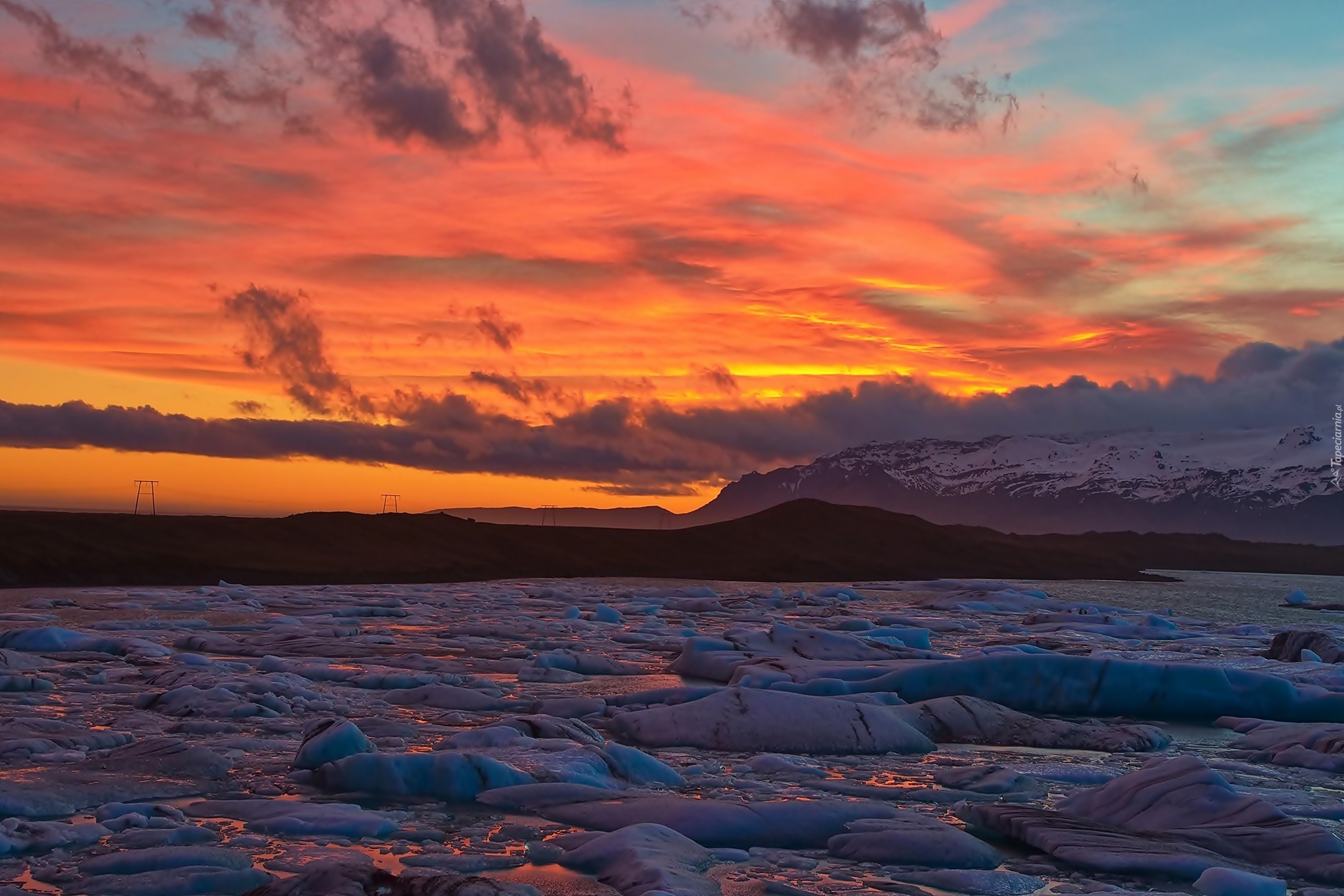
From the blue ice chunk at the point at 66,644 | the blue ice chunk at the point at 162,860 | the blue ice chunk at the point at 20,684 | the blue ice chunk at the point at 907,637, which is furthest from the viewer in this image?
the blue ice chunk at the point at 907,637

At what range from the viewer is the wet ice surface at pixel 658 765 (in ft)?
18.9

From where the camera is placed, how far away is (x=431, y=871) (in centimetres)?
553

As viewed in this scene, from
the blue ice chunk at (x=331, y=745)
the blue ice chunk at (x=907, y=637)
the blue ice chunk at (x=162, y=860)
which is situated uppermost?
the blue ice chunk at (x=331, y=745)

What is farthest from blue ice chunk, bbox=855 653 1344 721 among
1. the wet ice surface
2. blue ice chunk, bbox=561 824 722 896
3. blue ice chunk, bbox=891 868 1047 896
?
blue ice chunk, bbox=561 824 722 896

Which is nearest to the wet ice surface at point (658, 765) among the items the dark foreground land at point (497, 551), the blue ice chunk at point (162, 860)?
the blue ice chunk at point (162, 860)

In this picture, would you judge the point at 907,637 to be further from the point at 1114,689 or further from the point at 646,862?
the point at 646,862

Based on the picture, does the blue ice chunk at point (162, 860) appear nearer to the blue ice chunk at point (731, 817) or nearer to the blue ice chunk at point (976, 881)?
the blue ice chunk at point (731, 817)

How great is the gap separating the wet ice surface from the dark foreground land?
17.2 meters

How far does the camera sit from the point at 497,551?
1778 inches

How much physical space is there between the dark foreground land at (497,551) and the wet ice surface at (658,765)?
17.2 meters

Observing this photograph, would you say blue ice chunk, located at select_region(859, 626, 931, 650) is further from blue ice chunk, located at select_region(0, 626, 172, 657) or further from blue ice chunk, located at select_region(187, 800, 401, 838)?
blue ice chunk, located at select_region(187, 800, 401, 838)

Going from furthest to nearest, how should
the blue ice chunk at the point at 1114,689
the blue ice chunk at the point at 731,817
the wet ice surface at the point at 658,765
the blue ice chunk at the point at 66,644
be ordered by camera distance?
1. the blue ice chunk at the point at 66,644
2. the blue ice chunk at the point at 1114,689
3. the blue ice chunk at the point at 731,817
4. the wet ice surface at the point at 658,765

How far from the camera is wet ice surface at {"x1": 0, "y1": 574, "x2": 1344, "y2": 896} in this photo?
5773 mm

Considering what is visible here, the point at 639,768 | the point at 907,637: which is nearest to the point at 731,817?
the point at 639,768
